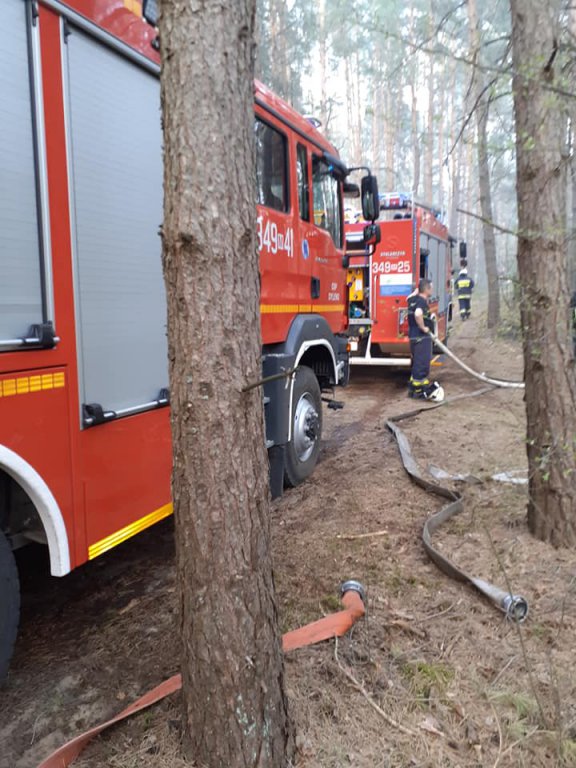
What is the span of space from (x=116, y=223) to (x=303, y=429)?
271cm

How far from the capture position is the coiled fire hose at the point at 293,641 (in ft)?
6.47

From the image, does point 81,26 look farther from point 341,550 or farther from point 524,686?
point 524,686

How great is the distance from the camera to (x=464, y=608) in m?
2.93

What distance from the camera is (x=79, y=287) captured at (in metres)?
2.58

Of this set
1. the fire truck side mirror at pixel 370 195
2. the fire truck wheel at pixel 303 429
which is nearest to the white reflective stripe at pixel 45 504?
the fire truck wheel at pixel 303 429

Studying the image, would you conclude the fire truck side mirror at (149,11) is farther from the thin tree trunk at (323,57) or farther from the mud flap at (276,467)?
the thin tree trunk at (323,57)

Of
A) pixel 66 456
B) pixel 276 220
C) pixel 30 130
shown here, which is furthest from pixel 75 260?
pixel 276 220

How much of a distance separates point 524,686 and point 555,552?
3.88ft

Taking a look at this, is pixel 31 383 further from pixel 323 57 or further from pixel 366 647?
pixel 323 57

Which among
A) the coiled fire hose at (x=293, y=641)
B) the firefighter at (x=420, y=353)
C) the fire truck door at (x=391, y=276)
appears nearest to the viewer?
the coiled fire hose at (x=293, y=641)

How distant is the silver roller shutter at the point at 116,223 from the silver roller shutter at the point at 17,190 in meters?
0.22

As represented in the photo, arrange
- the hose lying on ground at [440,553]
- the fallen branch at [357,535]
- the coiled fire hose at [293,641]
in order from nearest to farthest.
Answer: the coiled fire hose at [293,641] < the hose lying on ground at [440,553] < the fallen branch at [357,535]

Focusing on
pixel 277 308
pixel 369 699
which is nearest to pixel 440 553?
pixel 369 699

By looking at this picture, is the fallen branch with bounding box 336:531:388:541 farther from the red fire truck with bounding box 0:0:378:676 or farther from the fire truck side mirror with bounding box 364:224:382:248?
the fire truck side mirror with bounding box 364:224:382:248
